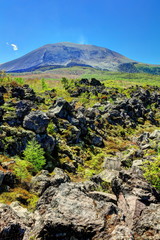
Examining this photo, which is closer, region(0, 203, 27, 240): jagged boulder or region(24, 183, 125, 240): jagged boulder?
region(0, 203, 27, 240): jagged boulder

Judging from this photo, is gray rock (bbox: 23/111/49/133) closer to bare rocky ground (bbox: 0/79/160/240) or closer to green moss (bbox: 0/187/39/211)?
bare rocky ground (bbox: 0/79/160/240)

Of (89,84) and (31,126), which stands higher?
(89,84)

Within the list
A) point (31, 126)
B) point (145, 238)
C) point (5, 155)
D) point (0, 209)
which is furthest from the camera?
point (31, 126)

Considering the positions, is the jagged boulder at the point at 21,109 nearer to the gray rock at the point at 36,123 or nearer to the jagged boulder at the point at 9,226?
the gray rock at the point at 36,123

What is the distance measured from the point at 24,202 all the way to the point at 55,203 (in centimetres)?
1088

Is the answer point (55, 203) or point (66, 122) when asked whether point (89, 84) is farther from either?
point (55, 203)

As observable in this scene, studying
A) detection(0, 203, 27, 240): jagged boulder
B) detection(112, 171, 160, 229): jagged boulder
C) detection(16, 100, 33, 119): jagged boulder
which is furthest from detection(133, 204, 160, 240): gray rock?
detection(16, 100, 33, 119): jagged boulder

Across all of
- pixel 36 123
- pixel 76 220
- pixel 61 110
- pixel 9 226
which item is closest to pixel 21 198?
pixel 9 226

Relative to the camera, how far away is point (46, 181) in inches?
901

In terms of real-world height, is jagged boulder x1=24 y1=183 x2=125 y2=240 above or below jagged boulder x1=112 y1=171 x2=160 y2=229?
above

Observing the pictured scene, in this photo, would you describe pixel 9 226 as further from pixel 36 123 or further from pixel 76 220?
pixel 36 123

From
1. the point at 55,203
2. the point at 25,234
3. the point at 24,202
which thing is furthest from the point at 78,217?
the point at 24,202

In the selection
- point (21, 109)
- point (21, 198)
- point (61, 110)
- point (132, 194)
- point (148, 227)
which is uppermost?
point (21, 109)

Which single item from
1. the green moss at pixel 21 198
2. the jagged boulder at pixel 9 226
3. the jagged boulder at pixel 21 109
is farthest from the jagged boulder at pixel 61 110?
the jagged boulder at pixel 9 226
